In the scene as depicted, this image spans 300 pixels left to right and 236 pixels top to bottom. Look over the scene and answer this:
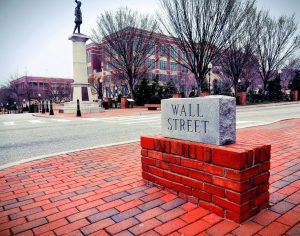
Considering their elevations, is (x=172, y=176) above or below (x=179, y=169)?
below

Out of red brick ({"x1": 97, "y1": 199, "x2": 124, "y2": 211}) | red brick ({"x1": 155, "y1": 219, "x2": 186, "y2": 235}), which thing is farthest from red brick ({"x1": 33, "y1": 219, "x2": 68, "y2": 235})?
red brick ({"x1": 155, "y1": 219, "x2": 186, "y2": 235})

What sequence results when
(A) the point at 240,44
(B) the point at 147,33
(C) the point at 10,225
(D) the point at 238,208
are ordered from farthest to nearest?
1. (B) the point at 147,33
2. (A) the point at 240,44
3. (C) the point at 10,225
4. (D) the point at 238,208

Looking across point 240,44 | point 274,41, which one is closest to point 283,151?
point 240,44

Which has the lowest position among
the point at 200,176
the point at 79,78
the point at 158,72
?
the point at 200,176

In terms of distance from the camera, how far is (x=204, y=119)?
2.35m

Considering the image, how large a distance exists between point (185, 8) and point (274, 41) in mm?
18324

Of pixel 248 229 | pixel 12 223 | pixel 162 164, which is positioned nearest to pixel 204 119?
pixel 162 164

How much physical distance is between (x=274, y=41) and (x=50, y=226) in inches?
1426

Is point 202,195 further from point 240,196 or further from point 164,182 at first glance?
point 164,182

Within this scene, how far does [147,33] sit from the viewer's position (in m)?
29.4

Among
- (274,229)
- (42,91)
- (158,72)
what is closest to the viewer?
(274,229)

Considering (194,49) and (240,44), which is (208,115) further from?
(240,44)

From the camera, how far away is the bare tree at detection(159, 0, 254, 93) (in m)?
19.3

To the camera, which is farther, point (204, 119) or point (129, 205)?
point (129, 205)
